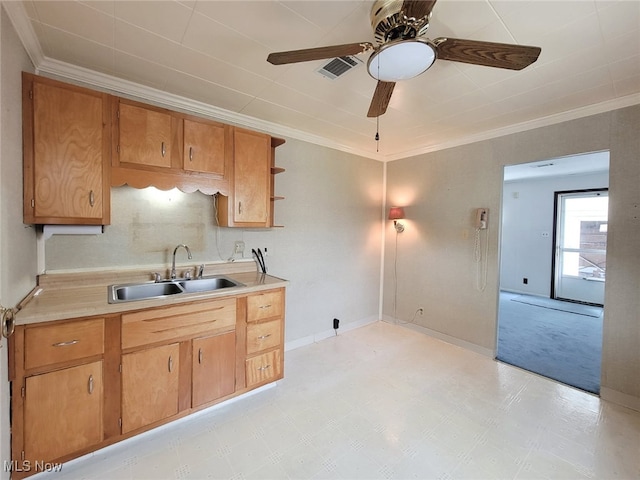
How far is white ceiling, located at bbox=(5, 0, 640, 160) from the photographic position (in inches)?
55.7

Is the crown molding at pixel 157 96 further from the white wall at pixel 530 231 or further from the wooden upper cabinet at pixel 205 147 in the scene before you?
the white wall at pixel 530 231

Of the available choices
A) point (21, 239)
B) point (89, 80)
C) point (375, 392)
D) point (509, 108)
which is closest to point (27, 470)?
point (21, 239)

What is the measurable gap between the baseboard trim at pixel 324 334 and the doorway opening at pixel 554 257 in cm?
168

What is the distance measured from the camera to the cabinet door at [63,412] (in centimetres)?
146

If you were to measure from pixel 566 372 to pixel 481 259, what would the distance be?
1363 millimetres

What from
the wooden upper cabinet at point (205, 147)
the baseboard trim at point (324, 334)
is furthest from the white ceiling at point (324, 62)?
the baseboard trim at point (324, 334)

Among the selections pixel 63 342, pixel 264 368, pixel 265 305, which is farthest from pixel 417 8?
pixel 264 368

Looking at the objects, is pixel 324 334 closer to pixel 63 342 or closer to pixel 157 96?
pixel 63 342

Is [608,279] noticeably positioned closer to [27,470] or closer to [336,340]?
[336,340]

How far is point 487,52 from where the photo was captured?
130 cm

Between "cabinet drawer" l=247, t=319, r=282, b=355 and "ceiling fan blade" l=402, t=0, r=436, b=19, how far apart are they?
88.6 inches

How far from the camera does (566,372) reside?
9.06ft

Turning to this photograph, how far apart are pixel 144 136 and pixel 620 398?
14.5ft

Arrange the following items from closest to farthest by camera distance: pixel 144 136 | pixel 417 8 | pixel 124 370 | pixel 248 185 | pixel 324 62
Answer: pixel 417 8
pixel 124 370
pixel 324 62
pixel 144 136
pixel 248 185
